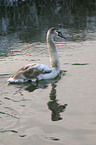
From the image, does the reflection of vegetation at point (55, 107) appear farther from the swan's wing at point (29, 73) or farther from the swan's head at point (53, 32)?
the swan's head at point (53, 32)

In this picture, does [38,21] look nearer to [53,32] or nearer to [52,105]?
[53,32]

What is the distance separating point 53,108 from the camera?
768 cm

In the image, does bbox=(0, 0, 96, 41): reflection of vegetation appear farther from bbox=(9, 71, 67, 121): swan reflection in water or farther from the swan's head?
bbox=(9, 71, 67, 121): swan reflection in water

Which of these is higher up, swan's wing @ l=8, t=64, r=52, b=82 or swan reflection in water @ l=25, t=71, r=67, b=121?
swan's wing @ l=8, t=64, r=52, b=82

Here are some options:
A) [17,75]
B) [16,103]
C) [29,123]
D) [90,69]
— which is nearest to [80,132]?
[29,123]

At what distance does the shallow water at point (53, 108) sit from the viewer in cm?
615

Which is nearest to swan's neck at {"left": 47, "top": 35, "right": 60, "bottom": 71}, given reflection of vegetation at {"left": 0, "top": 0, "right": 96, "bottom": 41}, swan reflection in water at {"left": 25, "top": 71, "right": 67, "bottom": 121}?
swan reflection in water at {"left": 25, "top": 71, "right": 67, "bottom": 121}

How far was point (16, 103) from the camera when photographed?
800 centimetres

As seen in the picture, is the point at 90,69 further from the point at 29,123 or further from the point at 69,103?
the point at 29,123

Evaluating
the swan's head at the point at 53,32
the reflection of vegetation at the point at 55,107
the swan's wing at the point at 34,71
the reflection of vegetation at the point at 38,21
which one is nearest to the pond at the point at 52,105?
the reflection of vegetation at the point at 55,107

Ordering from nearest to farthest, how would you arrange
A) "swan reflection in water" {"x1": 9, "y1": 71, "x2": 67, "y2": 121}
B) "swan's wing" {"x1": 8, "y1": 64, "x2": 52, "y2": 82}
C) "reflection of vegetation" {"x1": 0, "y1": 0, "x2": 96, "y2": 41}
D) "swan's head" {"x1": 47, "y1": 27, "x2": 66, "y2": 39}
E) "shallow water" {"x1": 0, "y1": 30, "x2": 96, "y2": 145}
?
"shallow water" {"x1": 0, "y1": 30, "x2": 96, "y2": 145} → "swan reflection in water" {"x1": 9, "y1": 71, "x2": 67, "y2": 121} → "swan's wing" {"x1": 8, "y1": 64, "x2": 52, "y2": 82} → "swan's head" {"x1": 47, "y1": 27, "x2": 66, "y2": 39} → "reflection of vegetation" {"x1": 0, "y1": 0, "x2": 96, "y2": 41}

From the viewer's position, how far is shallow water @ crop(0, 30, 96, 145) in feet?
20.2

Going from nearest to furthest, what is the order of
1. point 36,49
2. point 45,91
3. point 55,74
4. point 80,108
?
point 80,108, point 45,91, point 55,74, point 36,49

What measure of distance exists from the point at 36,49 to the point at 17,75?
6.65m
